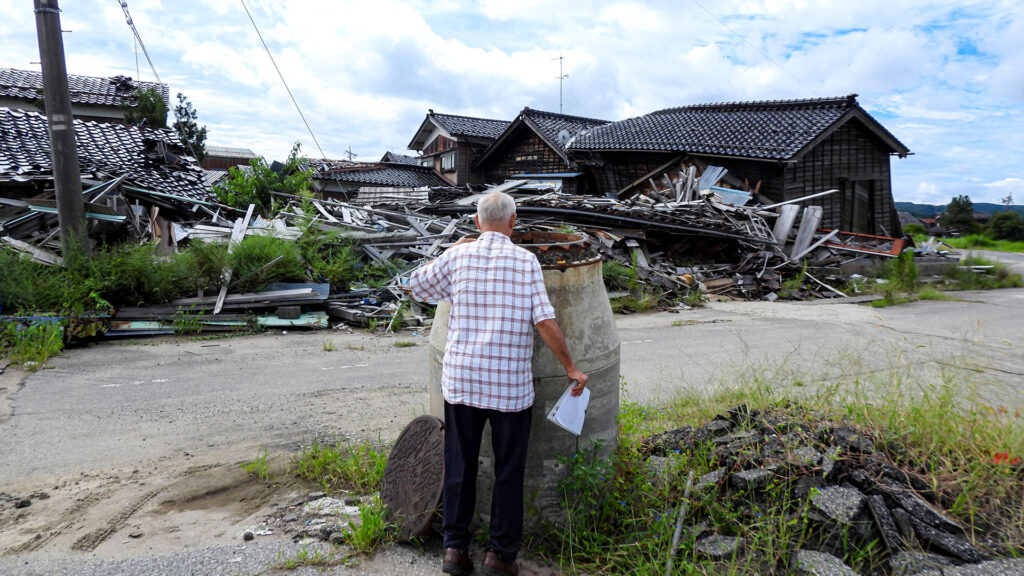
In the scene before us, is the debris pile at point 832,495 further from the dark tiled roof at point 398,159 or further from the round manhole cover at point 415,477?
the dark tiled roof at point 398,159

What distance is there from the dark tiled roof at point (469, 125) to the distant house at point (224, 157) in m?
10.6

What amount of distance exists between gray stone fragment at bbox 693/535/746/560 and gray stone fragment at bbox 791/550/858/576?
25 cm

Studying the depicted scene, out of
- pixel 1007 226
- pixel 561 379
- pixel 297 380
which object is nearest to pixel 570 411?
pixel 561 379

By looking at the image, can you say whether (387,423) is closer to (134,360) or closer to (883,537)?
(883,537)

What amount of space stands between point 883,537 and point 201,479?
151 inches

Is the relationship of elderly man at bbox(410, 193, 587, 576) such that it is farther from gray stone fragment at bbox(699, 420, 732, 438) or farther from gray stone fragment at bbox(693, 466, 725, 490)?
gray stone fragment at bbox(699, 420, 732, 438)

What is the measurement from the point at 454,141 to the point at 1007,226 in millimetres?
33703

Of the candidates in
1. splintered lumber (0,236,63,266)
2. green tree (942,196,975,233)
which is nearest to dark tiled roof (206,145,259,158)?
splintered lumber (0,236,63,266)

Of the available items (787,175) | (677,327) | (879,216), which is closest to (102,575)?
(677,327)

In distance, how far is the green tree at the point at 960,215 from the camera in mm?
39906

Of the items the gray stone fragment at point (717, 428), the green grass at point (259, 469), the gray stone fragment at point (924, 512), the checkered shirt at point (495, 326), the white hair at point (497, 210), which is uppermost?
the white hair at point (497, 210)

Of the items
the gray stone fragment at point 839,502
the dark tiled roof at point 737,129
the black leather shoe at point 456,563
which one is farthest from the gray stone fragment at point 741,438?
the dark tiled roof at point 737,129

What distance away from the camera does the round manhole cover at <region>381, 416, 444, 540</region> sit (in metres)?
3.13

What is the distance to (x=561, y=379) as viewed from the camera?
121 inches
